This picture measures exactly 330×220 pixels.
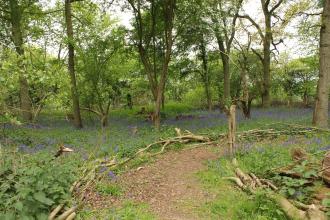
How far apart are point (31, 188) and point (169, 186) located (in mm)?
2980

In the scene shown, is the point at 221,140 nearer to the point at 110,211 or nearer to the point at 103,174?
the point at 103,174

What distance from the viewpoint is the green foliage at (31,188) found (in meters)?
4.99

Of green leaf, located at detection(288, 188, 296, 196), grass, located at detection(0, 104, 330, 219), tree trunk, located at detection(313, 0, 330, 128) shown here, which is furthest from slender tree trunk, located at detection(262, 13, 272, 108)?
green leaf, located at detection(288, 188, 296, 196)

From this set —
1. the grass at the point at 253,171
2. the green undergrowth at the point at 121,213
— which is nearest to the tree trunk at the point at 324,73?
the grass at the point at 253,171

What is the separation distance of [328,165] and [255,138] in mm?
5094

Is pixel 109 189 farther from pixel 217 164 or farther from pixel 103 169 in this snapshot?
pixel 217 164

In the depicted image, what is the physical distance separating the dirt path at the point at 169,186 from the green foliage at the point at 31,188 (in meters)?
1.33

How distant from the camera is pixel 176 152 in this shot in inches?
408

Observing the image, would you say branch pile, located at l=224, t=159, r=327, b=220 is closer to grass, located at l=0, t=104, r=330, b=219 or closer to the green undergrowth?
grass, located at l=0, t=104, r=330, b=219

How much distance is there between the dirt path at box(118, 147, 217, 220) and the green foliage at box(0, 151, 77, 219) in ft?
4.37

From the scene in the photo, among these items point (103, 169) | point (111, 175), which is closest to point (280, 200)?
point (111, 175)

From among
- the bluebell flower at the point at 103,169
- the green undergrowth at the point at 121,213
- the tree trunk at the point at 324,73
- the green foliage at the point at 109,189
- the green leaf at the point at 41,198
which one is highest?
the tree trunk at the point at 324,73

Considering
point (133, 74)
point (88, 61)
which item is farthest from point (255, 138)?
point (133, 74)

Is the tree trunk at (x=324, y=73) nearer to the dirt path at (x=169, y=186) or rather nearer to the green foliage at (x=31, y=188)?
the dirt path at (x=169, y=186)
